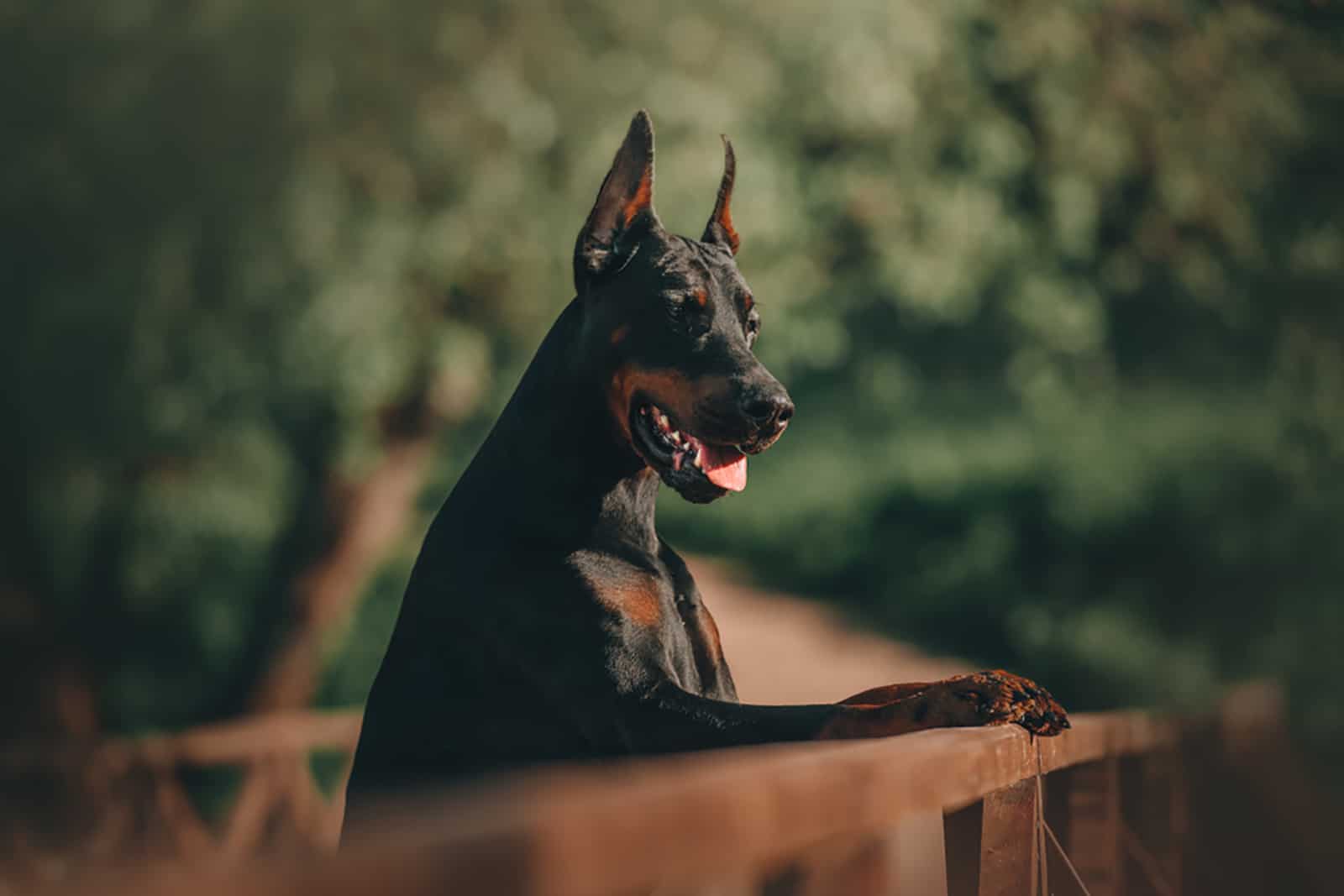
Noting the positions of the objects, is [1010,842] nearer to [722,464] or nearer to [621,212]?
[722,464]

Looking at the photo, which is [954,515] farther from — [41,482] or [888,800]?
[888,800]

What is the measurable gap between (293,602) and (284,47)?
4.19 metres

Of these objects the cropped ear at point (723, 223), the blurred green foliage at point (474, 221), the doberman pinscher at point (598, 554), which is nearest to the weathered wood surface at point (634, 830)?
the doberman pinscher at point (598, 554)

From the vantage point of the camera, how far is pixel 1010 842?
8.26ft

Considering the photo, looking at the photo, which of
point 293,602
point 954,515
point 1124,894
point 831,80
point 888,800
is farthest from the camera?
point 954,515

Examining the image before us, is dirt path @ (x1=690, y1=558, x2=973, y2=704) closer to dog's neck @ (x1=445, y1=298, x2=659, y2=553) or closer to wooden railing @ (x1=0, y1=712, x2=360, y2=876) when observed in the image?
wooden railing @ (x1=0, y1=712, x2=360, y2=876)

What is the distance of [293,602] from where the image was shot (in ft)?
36.2

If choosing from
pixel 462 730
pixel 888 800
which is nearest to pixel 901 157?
pixel 462 730

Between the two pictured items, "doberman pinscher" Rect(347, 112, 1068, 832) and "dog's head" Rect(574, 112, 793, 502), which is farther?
"dog's head" Rect(574, 112, 793, 502)

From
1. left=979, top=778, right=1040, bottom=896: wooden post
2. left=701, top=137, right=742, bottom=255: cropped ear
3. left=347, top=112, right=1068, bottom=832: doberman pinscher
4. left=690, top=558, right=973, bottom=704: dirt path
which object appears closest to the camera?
left=979, top=778, right=1040, bottom=896: wooden post

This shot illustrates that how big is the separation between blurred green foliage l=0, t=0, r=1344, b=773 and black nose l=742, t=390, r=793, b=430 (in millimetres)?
5895

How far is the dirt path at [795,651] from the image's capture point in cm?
1808

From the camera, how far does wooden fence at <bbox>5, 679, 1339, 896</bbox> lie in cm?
84

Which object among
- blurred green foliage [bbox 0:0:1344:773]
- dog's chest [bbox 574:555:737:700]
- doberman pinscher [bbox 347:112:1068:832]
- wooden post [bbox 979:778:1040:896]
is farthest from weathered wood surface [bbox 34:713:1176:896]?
blurred green foliage [bbox 0:0:1344:773]
